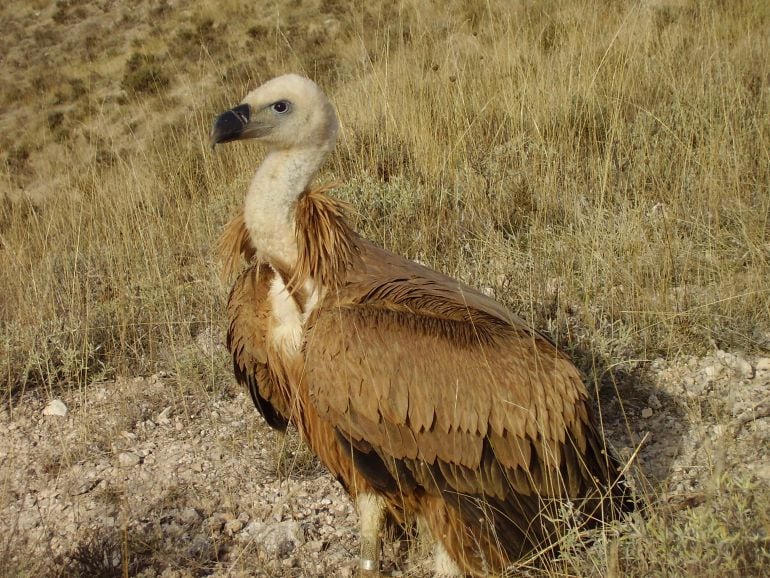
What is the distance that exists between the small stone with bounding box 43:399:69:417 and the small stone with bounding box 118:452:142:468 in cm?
56

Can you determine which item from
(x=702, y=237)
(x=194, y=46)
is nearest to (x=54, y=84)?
(x=194, y=46)

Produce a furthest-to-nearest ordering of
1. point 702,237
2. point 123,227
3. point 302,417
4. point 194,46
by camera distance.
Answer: point 194,46, point 123,227, point 702,237, point 302,417

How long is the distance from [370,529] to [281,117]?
1.67 metres

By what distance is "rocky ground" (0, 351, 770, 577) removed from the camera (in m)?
3.05

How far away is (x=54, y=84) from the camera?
62.5 feet

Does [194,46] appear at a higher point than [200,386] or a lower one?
higher

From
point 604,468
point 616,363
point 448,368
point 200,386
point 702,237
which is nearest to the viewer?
point 448,368

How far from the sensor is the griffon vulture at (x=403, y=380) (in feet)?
8.57

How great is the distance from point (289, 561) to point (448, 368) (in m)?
1.14

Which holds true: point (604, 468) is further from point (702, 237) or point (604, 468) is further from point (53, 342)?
point (53, 342)

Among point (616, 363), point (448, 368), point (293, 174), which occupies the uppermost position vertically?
point (293, 174)

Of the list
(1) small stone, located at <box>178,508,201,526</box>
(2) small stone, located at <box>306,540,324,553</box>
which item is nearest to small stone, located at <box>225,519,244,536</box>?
(1) small stone, located at <box>178,508,201,526</box>

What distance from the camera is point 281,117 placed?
297cm

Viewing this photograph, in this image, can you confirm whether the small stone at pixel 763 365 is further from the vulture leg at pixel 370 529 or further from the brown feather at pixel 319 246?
the brown feather at pixel 319 246
